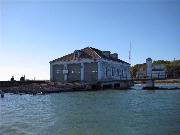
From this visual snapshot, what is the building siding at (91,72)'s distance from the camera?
5559 centimetres

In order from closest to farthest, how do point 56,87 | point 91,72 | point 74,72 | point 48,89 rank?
point 48,89 < point 56,87 < point 91,72 < point 74,72

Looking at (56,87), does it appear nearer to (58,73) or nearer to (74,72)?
(74,72)

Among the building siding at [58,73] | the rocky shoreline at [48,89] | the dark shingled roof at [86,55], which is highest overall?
the dark shingled roof at [86,55]

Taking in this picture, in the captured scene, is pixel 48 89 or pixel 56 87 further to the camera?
pixel 56 87

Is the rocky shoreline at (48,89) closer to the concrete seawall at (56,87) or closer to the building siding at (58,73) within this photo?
the concrete seawall at (56,87)

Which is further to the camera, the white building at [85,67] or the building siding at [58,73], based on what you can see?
the building siding at [58,73]

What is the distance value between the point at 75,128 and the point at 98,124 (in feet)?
Result: 4.83

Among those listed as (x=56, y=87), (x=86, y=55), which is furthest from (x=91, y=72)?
(x=56, y=87)

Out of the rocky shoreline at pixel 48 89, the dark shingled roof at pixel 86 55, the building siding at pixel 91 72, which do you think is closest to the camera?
the rocky shoreline at pixel 48 89

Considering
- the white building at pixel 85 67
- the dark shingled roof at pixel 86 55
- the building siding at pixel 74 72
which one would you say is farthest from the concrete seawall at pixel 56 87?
the dark shingled roof at pixel 86 55

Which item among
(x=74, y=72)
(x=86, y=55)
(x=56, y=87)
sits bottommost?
(x=56, y=87)

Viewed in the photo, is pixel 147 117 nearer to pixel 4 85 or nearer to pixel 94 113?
pixel 94 113

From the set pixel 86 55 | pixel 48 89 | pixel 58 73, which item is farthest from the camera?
pixel 58 73

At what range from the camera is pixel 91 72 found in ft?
185
